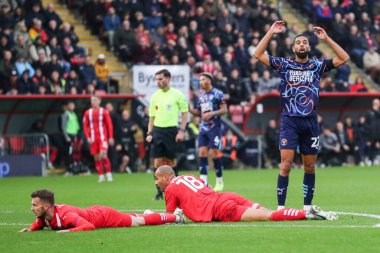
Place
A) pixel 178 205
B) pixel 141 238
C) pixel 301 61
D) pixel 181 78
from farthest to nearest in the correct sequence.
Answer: pixel 181 78 < pixel 301 61 < pixel 178 205 < pixel 141 238

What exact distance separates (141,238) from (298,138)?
11.9ft

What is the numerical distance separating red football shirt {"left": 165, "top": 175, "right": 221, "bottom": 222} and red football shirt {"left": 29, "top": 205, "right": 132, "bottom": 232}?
2.11ft

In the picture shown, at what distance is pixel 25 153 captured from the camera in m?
31.5

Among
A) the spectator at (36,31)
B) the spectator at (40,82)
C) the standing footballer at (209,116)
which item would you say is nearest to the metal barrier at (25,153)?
the spectator at (40,82)

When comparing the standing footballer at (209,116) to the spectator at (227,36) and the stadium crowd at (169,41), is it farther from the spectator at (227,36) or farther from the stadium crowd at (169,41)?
the spectator at (227,36)

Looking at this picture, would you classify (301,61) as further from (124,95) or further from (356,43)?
(356,43)

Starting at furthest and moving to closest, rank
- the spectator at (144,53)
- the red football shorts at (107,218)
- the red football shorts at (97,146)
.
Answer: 1. the spectator at (144,53)
2. the red football shorts at (97,146)
3. the red football shorts at (107,218)

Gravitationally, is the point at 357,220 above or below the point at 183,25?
below

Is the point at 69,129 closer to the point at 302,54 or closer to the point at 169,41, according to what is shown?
the point at 169,41

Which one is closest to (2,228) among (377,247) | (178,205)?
(178,205)

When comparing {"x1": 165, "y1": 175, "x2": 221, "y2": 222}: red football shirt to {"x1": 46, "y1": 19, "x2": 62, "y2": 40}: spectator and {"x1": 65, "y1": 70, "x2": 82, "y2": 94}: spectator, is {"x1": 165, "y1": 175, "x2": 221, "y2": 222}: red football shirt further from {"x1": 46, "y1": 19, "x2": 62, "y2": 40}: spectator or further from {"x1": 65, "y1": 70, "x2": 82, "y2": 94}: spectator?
{"x1": 46, "y1": 19, "x2": 62, "y2": 40}: spectator

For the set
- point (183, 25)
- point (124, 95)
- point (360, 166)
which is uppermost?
point (183, 25)

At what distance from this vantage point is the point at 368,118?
3594 centimetres

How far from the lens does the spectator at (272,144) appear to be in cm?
3441
